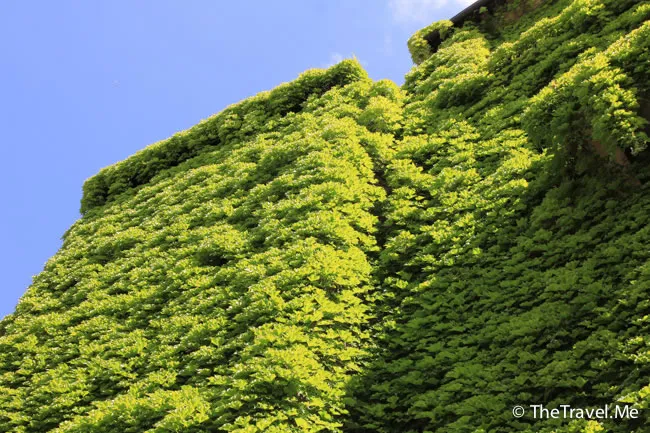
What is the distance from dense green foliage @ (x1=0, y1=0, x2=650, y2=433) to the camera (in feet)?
19.8

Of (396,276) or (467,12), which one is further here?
(467,12)

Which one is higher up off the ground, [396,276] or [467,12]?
[467,12]

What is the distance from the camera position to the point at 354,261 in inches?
337

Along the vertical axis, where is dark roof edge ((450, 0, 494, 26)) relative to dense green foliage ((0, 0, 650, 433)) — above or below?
above

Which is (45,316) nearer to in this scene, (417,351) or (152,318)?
(152,318)

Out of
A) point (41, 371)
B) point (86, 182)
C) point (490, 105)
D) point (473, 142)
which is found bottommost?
point (41, 371)

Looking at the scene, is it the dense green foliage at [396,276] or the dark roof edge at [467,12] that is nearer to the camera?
the dense green foliage at [396,276]

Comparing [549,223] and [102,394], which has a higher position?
[549,223]

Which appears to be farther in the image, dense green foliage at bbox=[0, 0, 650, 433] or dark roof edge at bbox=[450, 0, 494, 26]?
dark roof edge at bbox=[450, 0, 494, 26]

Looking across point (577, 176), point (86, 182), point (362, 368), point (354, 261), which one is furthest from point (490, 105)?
point (86, 182)

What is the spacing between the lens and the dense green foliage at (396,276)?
6035 mm

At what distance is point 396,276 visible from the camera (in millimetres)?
8383

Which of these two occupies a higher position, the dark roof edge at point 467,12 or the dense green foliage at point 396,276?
the dark roof edge at point 467,12

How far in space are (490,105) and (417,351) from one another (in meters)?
6.16
